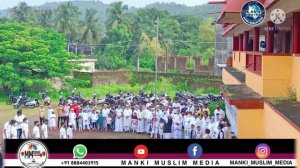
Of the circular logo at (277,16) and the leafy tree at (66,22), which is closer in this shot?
the circular logo at (277,16)

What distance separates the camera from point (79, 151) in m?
4.25

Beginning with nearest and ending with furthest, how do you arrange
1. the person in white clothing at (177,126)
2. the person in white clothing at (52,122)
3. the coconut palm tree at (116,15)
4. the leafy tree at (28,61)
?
the person in white clothing at (177,126), the person in white clothing at (52,122), the leafy tree at (28,61), the coconut palm tree at (116,15)

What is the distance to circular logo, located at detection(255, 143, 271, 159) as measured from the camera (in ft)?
14.0

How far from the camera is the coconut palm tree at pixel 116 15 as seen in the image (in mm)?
48500

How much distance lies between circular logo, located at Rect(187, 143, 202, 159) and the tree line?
3699cm

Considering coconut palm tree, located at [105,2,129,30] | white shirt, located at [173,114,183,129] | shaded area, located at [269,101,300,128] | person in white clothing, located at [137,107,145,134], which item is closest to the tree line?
coconut palm tree, located at [105,2,129,30]

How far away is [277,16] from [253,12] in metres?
0.46

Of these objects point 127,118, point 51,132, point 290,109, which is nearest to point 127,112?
point 127,118

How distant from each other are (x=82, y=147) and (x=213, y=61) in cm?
3578

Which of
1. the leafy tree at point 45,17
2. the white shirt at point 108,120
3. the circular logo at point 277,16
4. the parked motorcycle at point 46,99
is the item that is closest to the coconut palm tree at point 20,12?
the leafy tree at point 45,17

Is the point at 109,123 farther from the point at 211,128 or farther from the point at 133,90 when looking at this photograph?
the point at 133,90

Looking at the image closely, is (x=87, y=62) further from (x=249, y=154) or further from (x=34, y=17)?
(x=249, y=154)

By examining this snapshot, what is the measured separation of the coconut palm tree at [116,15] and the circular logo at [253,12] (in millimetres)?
40126

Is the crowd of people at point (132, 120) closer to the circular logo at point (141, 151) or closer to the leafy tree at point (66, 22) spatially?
the circular logo at point (141, 151)
